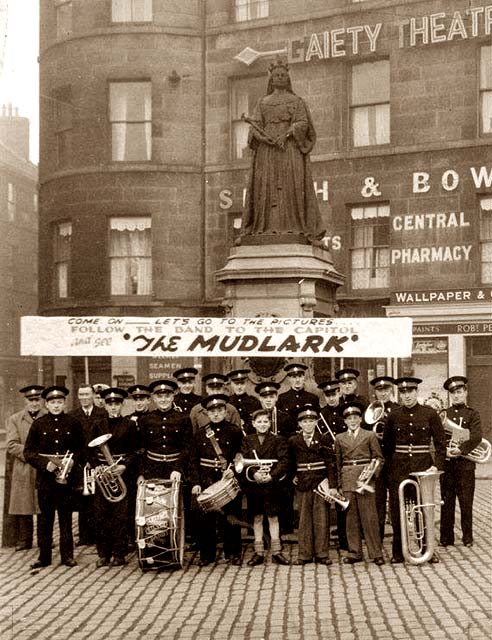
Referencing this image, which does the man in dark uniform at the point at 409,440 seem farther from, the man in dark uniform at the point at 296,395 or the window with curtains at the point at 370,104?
the window with curtains at the point at 370,104

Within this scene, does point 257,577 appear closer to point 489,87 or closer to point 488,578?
point 488,578

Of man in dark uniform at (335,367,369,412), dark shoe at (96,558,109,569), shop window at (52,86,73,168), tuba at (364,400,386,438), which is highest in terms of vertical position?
shop window at (52,86,73,168)

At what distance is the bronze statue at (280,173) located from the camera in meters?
14.1

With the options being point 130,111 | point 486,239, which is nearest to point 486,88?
point 486,239

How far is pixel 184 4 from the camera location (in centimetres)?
2853

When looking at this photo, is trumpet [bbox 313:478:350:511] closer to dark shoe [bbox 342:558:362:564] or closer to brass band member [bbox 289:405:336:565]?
brass band member [bbox 289:405:336:565]

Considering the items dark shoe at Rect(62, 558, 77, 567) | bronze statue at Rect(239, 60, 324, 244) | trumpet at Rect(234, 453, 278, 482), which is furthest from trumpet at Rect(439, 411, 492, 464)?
dark shoe at Rect(62, 558, 77, 567)

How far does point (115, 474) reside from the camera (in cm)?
1136

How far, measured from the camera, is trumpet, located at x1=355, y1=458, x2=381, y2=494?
36.6 ft

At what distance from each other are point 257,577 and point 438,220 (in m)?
17.0

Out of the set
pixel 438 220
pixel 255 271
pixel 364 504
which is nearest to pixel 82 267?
pixel 438 220

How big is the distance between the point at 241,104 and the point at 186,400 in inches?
648

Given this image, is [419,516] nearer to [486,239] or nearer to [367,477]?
[367,477]

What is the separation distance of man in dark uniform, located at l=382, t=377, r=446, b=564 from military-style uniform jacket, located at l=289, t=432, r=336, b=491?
2.57ft
